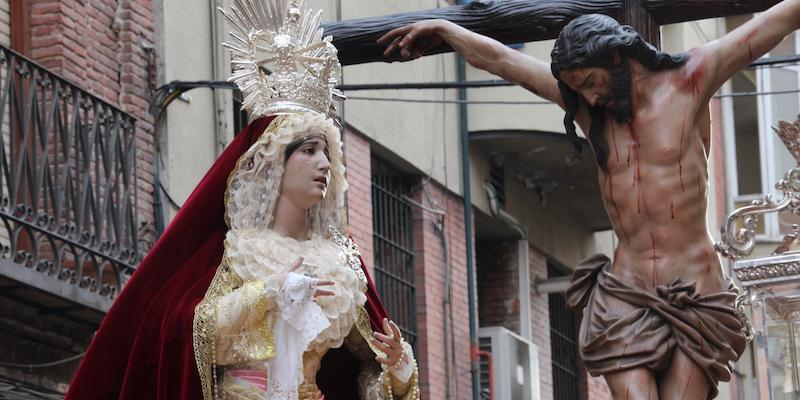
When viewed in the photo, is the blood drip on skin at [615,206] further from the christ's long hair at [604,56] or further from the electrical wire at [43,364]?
the electrical wire at [43,364]

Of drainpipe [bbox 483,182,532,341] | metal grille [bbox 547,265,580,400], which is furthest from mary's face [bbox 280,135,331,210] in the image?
metal grille [bbox 547,265,580,400]

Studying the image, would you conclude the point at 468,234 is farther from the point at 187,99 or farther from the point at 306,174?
the point at 306,174

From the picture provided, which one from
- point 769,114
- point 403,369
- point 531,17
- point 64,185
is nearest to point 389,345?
point 403,369

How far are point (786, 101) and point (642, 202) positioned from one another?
18.7 m

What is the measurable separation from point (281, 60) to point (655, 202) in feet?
8.39

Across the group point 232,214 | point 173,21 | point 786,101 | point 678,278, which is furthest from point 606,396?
point 678,278

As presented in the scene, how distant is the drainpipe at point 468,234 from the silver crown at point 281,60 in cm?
1003

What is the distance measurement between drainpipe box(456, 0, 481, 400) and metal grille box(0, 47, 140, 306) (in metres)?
6.40

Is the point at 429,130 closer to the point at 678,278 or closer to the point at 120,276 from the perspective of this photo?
the point at 120,276

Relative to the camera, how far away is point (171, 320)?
9867 mm

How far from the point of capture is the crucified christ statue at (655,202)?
834 cm

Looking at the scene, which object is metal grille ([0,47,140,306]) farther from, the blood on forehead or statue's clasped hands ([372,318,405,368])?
statue's clasped hands ([372,318,405,368])

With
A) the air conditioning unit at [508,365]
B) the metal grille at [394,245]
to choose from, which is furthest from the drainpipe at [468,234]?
the metal grille at [394,245]

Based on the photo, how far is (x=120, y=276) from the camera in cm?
1423
